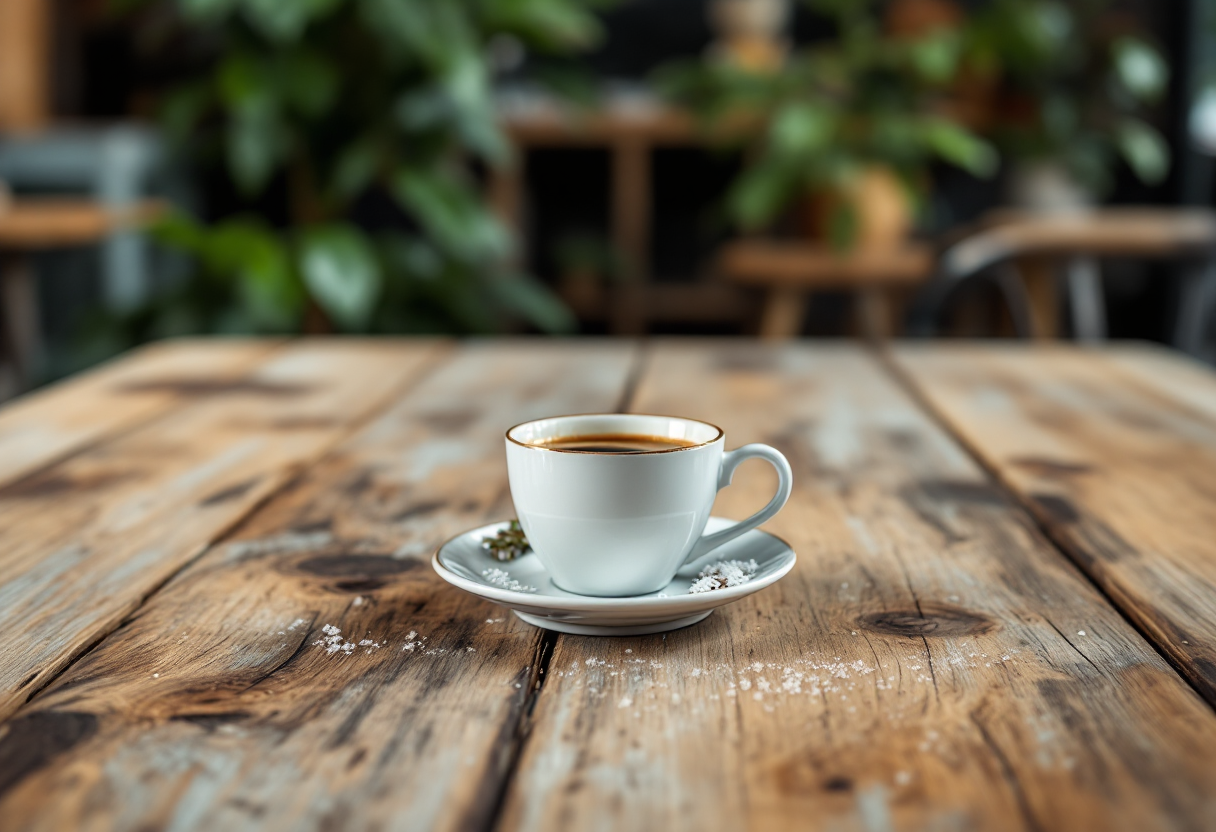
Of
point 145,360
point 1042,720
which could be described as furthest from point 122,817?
point 145,360

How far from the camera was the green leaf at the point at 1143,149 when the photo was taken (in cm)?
308

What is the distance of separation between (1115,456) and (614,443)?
18.0 inches

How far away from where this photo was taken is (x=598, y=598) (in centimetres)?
48

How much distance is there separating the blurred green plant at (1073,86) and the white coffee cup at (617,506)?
8.90 feet

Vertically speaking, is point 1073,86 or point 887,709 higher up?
point 1073,86

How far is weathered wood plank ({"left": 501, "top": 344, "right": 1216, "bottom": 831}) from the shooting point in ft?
1.15

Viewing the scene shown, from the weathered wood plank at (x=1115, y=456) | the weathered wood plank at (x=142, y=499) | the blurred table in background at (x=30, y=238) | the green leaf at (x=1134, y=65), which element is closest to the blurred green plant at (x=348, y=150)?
the blurred table in background at (x=30, y=238)

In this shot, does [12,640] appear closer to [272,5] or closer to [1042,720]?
[1042,720]

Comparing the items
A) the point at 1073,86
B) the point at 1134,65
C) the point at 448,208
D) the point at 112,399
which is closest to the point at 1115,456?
the point at 112,399

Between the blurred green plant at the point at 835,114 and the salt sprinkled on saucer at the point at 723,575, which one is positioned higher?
the blurred green plant at the point at 835,114

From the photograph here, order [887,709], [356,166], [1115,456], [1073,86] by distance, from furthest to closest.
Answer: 1. [1073,86]
2. [356,166]
3. [1115,456]
4. [887,709]

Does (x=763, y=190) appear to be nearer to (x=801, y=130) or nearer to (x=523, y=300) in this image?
(x=801, y=130)

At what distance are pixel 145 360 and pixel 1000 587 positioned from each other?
3.14 feet

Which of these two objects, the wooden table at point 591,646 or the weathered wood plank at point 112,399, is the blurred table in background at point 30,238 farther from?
the wooden table at point 591,646
